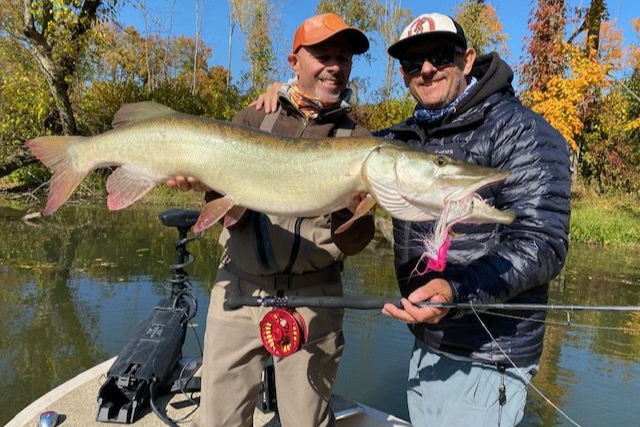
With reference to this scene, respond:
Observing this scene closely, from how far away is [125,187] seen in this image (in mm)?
2660

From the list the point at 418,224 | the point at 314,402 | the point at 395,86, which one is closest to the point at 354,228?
the point at 418,224

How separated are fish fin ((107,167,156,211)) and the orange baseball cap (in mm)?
1104

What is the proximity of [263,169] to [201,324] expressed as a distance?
169 inches

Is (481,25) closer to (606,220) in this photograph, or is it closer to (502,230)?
(606,220)

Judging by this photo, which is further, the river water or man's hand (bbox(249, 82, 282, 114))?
the river water

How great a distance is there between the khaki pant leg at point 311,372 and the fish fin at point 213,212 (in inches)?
25.8

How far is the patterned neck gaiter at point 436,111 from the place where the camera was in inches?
97.3

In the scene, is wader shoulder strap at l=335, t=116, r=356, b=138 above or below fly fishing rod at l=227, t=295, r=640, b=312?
above

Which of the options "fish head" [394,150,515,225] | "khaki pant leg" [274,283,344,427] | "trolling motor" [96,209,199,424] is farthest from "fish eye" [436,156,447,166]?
"trolling motor" [96,209,199,424]

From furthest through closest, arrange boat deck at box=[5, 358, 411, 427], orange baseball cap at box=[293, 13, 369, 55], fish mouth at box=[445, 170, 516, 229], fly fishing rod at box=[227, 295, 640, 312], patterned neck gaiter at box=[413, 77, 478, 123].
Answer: boat deck at box=[5, 358, 411, 427] → orange baseball cap at box=[293, 13, 369, 55] → patterned neck gaiter at box=[413, 77, 478, 123] → fly fishing rod at box=[227, 295, 640, 312] → fish mouth at box=[445, 170, 516, 229]

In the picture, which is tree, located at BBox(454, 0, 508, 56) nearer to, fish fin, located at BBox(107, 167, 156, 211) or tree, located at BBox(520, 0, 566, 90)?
tree, located at BBox(520, 0, 566, 90)

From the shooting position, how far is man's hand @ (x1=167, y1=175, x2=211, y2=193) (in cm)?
257

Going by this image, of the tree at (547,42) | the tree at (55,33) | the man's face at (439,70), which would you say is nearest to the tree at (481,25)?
the tree at (547,42)

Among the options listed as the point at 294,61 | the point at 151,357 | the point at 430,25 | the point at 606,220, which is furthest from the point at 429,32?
the point at 606,220
